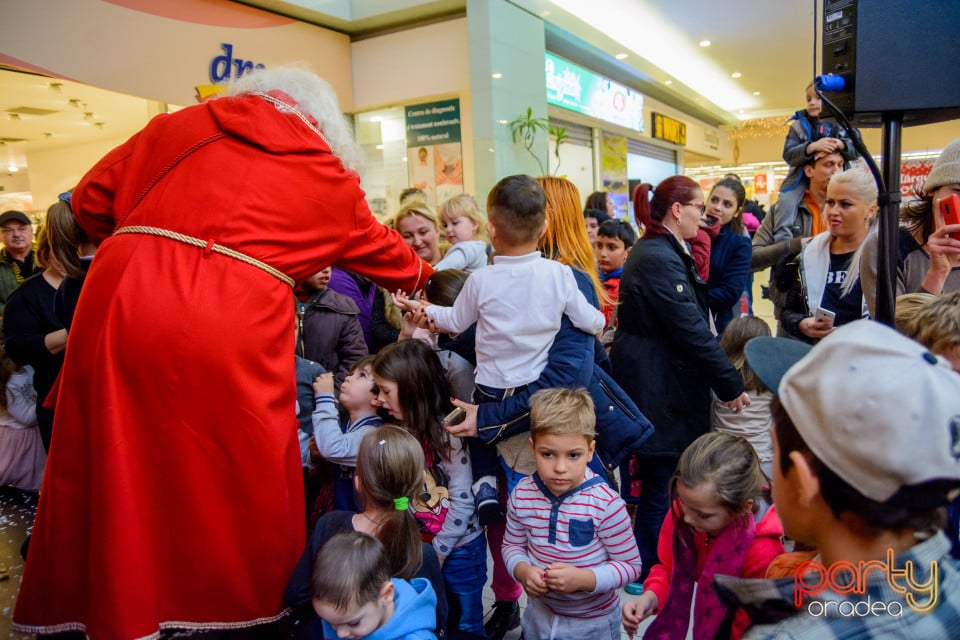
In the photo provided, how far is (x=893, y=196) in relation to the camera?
1596 millimetres

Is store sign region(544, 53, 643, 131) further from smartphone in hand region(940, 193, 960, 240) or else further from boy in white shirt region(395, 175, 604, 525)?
smartphone in hand region(940, 193, 960, 240)

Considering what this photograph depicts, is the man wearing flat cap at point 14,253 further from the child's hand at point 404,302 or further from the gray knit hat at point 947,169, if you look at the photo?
the gray knit hat at point 947,169

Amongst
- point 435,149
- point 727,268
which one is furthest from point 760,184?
point 727,268

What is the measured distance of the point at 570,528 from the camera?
1.78 meters

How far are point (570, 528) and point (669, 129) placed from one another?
43.2 feet

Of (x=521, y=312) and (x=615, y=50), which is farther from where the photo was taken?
(x=615, y=50)

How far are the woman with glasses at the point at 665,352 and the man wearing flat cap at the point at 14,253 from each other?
472 cm

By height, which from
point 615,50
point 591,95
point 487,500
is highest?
point 615,50

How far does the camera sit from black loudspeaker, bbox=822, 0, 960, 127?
1.53m

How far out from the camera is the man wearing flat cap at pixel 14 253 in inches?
199

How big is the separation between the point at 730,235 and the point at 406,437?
2.47 meters

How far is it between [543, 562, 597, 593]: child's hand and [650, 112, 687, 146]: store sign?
1208 cm

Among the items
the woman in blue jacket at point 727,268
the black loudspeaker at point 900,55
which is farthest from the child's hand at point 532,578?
the woman in blue jacket at point 727,268

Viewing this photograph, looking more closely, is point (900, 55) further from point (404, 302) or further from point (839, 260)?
point (404, 302)
